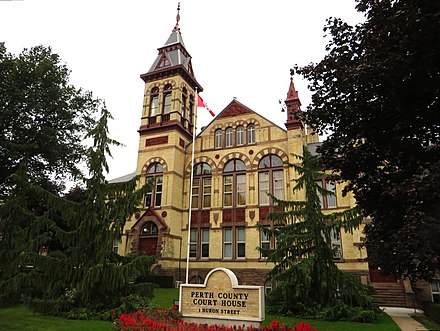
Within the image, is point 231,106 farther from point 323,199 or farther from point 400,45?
point 400,45

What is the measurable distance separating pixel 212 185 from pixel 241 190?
8.32 feet

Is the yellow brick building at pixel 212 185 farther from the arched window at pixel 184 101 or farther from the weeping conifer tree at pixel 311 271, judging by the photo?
the weeping conifer tree at pixel 311 271

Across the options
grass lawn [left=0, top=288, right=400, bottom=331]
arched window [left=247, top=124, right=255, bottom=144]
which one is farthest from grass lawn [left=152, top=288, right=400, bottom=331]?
arched window [left=247, top=124, right=255, bottom=144]

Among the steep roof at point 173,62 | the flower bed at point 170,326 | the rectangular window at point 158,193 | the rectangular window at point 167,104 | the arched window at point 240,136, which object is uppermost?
the steep roof at point 173,62

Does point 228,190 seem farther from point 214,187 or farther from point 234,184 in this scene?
point 214,187

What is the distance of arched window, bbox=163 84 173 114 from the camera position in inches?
1147

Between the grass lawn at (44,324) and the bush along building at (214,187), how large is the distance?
1242 centimetres

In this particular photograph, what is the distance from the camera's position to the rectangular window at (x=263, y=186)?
24969mm

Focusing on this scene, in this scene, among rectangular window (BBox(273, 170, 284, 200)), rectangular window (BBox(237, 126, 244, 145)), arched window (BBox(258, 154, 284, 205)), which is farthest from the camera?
rectangular window (BBox(237, 126, 244, 145))

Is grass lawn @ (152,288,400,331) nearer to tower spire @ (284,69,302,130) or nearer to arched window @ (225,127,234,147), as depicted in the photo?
tower spire @ (284,69,302,130)

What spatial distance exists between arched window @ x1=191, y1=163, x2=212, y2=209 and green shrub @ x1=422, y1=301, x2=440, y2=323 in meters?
16.0

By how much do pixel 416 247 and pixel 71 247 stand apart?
11666mm

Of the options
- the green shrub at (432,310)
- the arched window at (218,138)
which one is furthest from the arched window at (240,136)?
the green shrub at (432,310)

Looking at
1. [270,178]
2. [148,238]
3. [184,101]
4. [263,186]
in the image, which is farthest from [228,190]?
[184,101]
